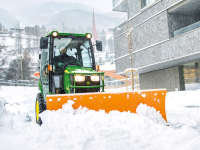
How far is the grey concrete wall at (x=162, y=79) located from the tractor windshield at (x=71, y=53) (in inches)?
486

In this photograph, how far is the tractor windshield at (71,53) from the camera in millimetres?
5695

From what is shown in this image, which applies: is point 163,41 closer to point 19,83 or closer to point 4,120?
point 4,120

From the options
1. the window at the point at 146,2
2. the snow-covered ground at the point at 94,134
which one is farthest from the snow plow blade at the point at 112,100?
the window at the point at 146,2

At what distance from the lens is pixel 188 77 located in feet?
52.2

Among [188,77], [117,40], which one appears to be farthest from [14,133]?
[117,40]

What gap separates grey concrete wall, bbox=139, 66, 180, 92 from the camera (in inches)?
666

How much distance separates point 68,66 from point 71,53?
18.2 inches

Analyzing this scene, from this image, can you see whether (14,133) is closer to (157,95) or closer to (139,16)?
(157,95)

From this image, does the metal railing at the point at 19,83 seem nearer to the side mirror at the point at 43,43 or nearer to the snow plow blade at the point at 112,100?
the side mirror at the point at 43,43

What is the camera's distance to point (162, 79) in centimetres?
1841

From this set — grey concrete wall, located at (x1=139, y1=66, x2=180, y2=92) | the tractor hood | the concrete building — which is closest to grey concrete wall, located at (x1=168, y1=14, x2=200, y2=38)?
the concrete building

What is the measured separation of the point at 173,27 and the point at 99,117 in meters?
12.9

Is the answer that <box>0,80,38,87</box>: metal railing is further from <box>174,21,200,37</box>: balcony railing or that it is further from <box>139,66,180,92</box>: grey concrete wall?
<box>174,21,200,37</box>: balcony railing

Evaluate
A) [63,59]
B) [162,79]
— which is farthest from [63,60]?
[162,79]
